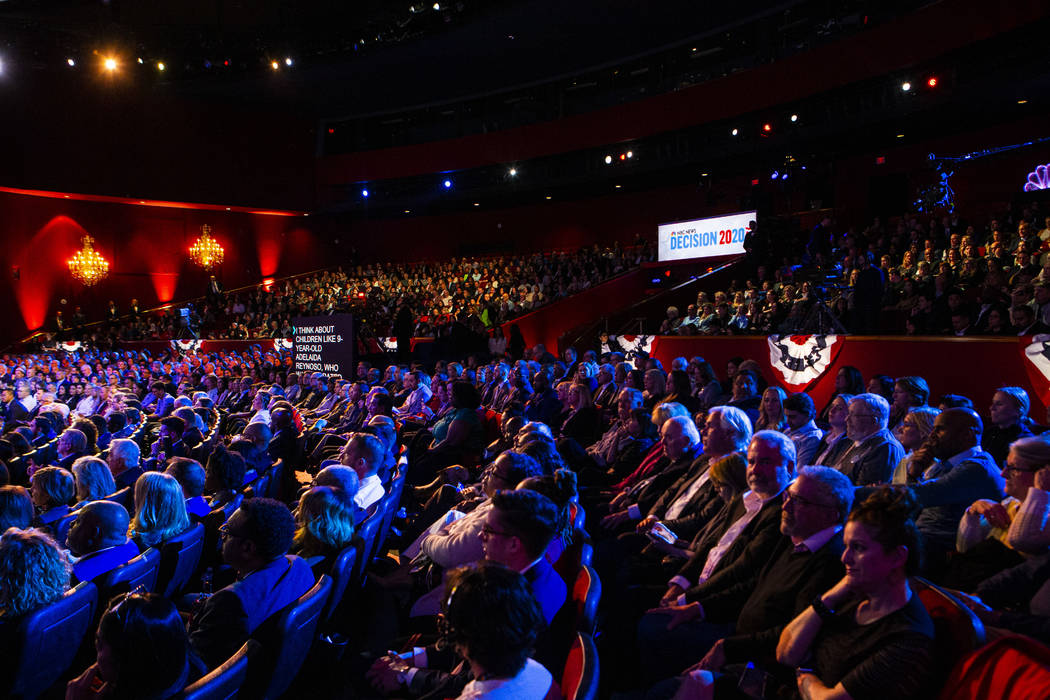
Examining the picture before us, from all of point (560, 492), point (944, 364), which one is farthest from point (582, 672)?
point (944, 364)

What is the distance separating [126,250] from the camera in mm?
20719

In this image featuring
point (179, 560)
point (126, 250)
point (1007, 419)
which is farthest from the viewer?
point (126, 250)

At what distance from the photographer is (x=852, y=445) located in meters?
3.62

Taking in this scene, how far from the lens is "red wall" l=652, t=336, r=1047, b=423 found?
5676 millimetres

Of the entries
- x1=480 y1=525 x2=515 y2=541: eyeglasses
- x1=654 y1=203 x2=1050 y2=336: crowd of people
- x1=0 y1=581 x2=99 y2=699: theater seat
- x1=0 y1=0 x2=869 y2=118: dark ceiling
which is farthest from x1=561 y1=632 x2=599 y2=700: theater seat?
x1=0 y1=0 x2=869 y2=118: dark ceiling

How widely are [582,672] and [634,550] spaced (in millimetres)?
1823

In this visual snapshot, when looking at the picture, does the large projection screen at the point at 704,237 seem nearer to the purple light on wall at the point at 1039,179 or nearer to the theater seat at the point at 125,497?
the purple light on wall at the point at 1039,179

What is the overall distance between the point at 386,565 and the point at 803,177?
14.3 meters

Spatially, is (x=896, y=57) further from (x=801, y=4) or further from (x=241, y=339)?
(x=241, y=339)

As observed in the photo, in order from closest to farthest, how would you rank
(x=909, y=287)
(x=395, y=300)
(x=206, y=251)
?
(x=909, y=287) → (x=395, y=300) → (x=206, y=251)

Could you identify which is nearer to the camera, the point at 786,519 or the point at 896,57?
the point at 786,519

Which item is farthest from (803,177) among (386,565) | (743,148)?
(386,565)

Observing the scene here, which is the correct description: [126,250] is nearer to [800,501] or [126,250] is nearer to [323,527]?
[323,527]

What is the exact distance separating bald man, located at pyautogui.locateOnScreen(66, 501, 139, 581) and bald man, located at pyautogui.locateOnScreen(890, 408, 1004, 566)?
3.09 m
